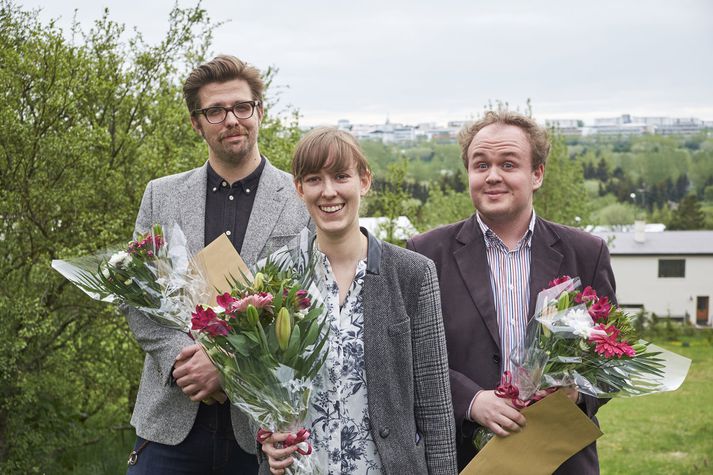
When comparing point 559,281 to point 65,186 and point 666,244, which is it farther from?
point 666,244

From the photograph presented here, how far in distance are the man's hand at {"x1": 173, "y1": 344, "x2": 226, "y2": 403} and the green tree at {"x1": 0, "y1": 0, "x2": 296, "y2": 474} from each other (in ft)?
12.2

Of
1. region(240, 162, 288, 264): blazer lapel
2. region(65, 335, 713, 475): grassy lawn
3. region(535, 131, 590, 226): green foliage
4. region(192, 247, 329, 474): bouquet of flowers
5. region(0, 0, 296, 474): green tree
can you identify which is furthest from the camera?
region(535, 131, 590, 226): green foliage

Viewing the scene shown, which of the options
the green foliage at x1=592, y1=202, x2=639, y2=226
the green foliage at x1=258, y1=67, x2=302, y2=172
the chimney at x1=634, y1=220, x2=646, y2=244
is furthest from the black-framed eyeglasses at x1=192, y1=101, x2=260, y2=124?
the green foliage at x1=592, y1=202, x2=639, y2=226

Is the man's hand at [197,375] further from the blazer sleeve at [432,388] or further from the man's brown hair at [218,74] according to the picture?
the man's brown hair at [218,74]

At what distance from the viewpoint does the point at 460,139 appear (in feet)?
11.5

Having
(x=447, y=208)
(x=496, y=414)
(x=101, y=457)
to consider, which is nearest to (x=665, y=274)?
(x=447, y=208)

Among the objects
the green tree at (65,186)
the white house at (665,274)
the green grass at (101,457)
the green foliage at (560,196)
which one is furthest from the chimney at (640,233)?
the green tree at (65,186)

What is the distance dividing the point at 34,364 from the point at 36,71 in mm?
2619

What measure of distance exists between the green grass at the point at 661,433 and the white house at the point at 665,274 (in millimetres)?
25275

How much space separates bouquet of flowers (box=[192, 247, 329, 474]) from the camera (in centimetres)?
261

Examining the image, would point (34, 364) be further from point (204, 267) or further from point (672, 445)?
point (672, 445)

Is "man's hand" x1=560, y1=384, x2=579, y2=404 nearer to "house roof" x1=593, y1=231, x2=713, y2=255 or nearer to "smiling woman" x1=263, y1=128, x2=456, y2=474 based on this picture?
"smiling woman" x1=263, y1=128, x2=456, y2=474

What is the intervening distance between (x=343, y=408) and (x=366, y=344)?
239 millimetres

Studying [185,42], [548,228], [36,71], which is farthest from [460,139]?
[185,42]
